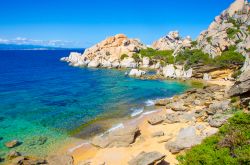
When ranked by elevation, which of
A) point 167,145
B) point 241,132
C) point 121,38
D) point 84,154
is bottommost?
point 84,154

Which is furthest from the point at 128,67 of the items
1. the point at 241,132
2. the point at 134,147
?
the point at 241,132

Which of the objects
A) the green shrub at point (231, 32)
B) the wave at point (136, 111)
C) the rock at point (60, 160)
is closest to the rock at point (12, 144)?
the rock at point (60, 160)

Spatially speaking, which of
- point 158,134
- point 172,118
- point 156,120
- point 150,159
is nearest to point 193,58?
point 172,118

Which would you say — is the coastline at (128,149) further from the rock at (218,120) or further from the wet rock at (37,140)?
the wet rock at (37,140)

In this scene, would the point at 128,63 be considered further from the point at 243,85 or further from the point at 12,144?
the point at 12,144

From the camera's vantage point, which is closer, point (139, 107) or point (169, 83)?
point (139, 107)

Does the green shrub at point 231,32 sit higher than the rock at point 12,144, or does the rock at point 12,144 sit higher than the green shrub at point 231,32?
the green shrub at point 231,32

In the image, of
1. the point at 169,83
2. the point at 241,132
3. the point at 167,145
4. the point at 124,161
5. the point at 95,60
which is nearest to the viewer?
the point at 241,132

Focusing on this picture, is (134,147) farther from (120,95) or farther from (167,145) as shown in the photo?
(120,95)

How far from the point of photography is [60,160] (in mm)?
23891

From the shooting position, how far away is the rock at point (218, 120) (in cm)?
2879

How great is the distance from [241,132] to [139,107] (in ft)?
95.5

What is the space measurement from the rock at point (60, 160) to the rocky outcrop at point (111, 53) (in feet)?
285

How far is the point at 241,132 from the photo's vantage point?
1528 cm
